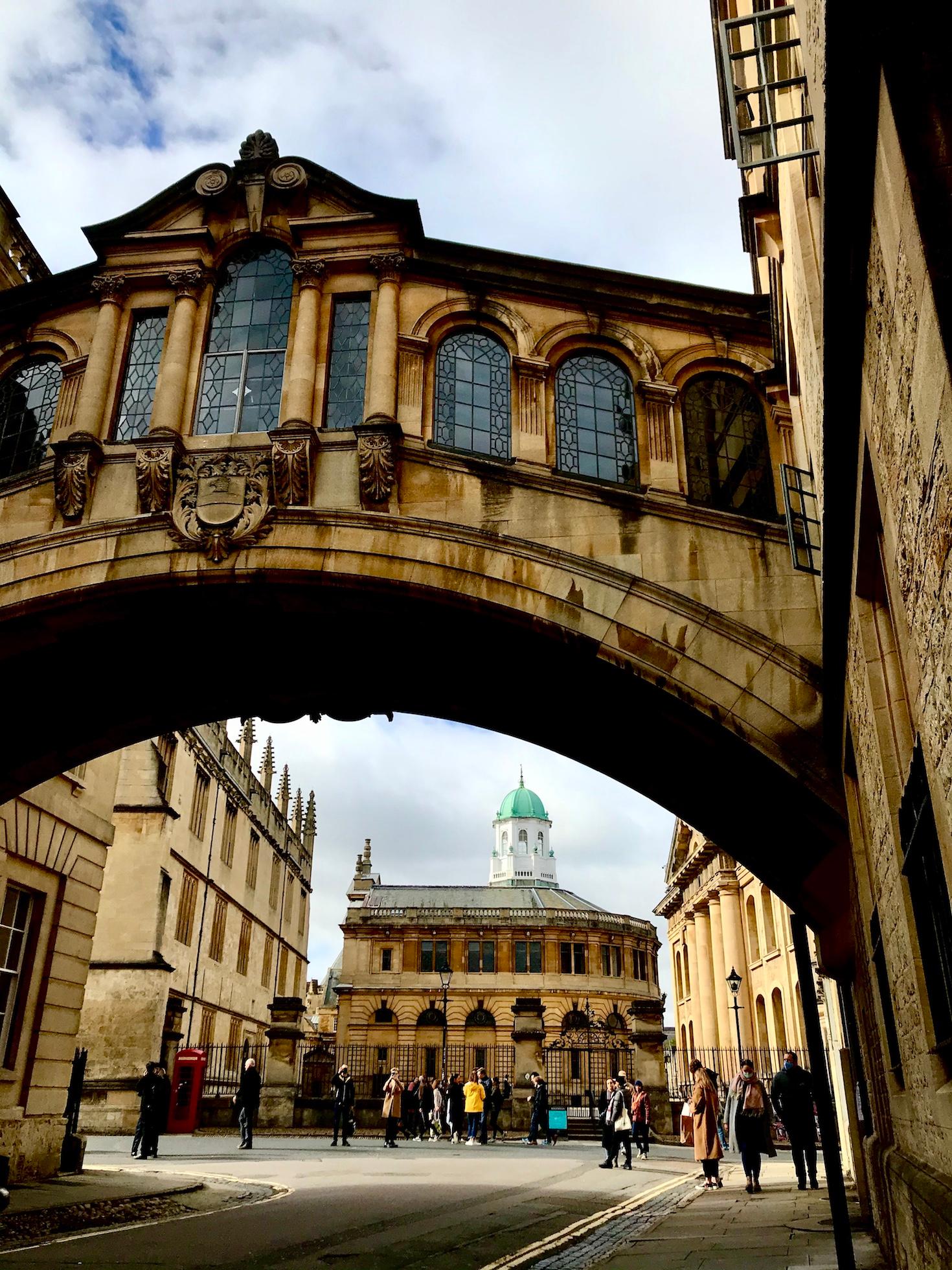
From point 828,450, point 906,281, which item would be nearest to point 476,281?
point 828,450

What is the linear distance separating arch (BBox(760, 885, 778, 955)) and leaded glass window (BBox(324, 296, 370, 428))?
30253mm

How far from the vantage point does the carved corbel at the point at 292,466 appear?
10711 millimetres

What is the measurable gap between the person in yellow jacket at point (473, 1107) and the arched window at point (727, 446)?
18.3m

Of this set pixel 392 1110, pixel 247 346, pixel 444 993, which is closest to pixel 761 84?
pixel 247 346

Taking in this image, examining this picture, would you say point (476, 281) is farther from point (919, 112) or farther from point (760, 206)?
point (919, 112)

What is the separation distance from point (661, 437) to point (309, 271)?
14.6 feet

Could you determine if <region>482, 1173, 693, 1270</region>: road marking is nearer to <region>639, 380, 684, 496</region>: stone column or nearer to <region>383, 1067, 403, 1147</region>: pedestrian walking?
<region>639, 380, 684, 496</region>: stone column

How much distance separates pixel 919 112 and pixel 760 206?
25.1 feet

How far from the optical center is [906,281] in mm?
3086

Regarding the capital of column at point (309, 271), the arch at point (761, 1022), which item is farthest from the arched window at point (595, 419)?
the arch at point (761, 1022)

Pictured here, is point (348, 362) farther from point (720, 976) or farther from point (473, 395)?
point (720, 976)

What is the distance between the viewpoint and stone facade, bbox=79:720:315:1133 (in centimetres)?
2641

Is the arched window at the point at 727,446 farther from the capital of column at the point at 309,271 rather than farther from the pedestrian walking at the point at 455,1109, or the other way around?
the pedestrian walking at the point at 455,1109

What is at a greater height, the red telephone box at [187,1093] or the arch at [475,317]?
the arch at [475,317]
